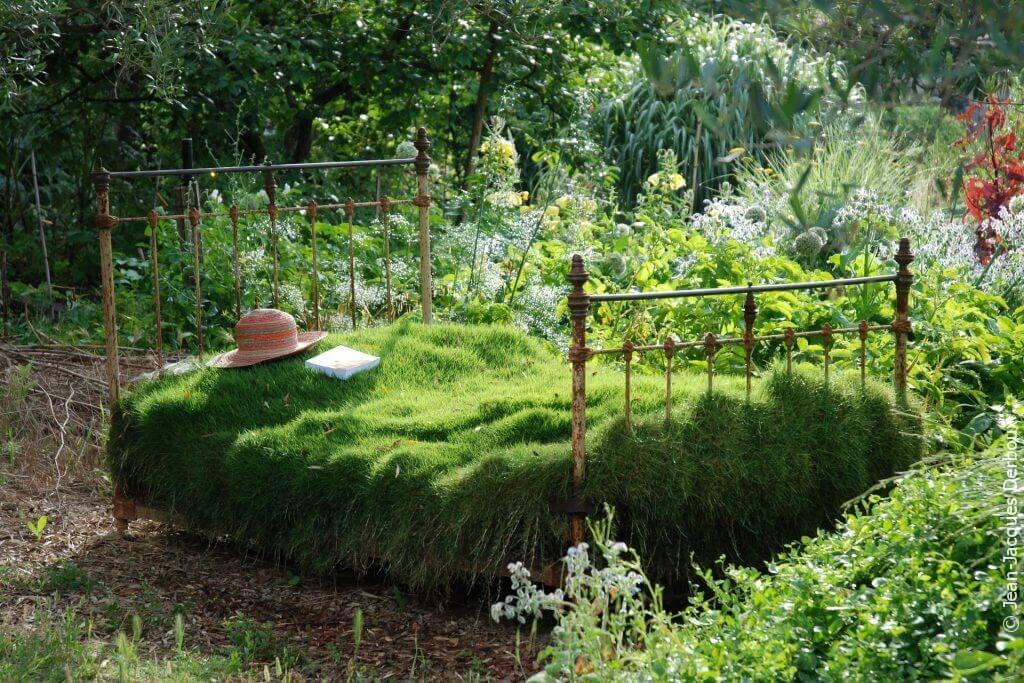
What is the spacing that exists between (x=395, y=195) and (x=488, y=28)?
5.18ft

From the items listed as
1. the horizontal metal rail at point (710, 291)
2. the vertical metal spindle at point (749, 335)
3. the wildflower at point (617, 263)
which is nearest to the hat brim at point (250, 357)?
the wildflower at point (617, 263)

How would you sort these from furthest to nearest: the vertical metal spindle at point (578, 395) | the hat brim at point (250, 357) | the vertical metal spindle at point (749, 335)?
the hat brim at point (250, 357) < the vertical metal spindle at point (749, 335) < the vertical metal spindle at point (578, 395)

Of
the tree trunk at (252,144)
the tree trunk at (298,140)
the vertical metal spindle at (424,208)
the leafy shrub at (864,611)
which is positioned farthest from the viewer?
the tree trunk at (298,140)

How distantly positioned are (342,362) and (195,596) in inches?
47.0

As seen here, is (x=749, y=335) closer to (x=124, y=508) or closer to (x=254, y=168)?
(x=254, y=168)

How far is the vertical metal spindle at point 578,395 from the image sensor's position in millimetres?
3844

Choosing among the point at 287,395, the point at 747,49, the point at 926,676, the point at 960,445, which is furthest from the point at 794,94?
the point at 747,49

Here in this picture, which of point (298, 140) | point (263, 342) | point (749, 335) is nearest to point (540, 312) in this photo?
point (263, 342)

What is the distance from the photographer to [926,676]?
2607 millimetres

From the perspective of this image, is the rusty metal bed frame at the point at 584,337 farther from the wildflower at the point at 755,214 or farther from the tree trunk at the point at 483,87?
the tree trunk at the point at 483,87

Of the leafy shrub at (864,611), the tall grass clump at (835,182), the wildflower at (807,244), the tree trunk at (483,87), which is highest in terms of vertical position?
the tree trunk at (483,87)

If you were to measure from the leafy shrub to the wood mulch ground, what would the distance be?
408 millimetres

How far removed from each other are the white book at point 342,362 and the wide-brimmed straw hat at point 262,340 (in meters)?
0.15

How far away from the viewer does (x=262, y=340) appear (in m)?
5.18
